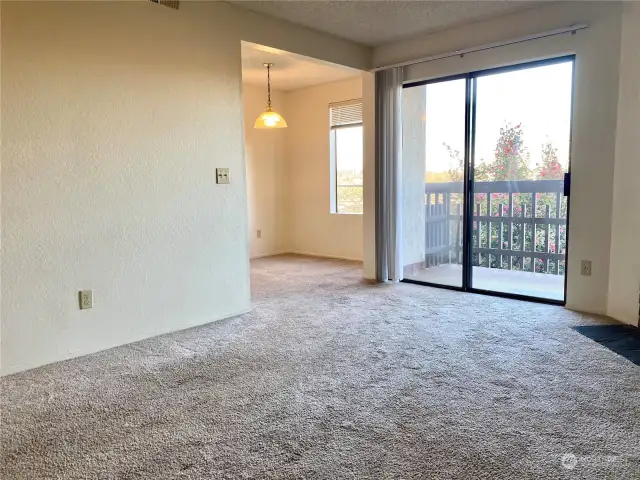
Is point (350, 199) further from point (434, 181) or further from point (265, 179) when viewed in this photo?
point (434, 181)

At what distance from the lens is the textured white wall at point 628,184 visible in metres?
3.29

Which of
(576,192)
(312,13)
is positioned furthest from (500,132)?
(312,13)

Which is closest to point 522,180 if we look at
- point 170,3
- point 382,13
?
point 382,13

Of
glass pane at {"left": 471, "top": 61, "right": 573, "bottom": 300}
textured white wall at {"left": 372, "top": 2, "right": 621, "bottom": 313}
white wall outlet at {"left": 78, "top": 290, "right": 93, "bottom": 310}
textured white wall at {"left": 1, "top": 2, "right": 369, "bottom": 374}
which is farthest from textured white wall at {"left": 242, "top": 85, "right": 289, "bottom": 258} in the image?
white wall outlet at {"left": 78, "top": 290, "right": 93, "bottom": 310}

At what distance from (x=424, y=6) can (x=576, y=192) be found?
1.96 m

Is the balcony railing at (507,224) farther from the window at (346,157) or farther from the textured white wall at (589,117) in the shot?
the window at (346,157)

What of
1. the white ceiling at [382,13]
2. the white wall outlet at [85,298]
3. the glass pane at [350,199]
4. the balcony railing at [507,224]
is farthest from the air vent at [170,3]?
the glass pane at [350,199]

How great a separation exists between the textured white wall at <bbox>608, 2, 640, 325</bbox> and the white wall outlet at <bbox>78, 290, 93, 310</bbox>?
12.6 ft

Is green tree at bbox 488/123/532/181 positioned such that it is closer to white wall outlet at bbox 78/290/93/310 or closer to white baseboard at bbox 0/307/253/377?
white baseboard at bbox 0/307/253/377

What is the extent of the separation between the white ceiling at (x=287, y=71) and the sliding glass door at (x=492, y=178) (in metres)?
1.15

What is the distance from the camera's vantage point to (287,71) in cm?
582

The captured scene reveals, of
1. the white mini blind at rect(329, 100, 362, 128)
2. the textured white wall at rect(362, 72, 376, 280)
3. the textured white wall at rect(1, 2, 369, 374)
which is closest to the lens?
the textured white wall at rect(1, 2, 369, 374)

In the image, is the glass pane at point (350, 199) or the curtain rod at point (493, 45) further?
the glass pane at point (350, 199)

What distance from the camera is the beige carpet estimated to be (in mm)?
1717
